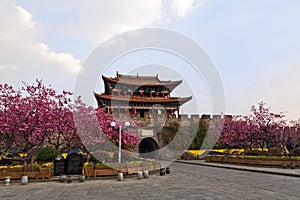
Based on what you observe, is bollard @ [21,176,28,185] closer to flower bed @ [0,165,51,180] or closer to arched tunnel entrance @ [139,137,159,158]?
flower bed @ [0,165,51,180]

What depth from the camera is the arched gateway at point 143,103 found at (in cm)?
3978

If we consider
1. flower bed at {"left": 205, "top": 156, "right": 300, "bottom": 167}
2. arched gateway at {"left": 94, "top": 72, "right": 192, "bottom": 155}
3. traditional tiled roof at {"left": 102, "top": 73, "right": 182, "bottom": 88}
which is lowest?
flower bed at {"left": 205, "top": 156, "right": 300, "bottom": 167}

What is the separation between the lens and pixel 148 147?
43.4 metres

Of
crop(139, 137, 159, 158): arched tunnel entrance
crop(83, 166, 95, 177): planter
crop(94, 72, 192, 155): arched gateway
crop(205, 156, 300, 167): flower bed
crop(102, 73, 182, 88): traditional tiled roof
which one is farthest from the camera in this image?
crop(102, 73, 182, 88): traditional tiled roof

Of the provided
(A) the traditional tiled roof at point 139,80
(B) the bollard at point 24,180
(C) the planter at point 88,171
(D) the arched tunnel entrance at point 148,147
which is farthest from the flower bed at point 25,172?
(A) the traditional tiled roof at point 139,80

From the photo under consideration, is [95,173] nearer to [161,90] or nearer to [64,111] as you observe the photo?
[64,111]

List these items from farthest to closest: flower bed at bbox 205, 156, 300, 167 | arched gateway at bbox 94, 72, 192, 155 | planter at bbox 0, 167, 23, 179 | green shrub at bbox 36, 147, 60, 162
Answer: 1. arched gateway at bbox 94, 72, 192, 155
2. green shrub at bbox 36, 147, 60, 162
3. flower bed at bbox 205, 156, 300, 167
4. planter at bbox 0, 167, 23, 179

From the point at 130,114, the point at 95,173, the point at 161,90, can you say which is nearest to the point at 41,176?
the point at 95,173

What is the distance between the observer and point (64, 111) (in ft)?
58.9

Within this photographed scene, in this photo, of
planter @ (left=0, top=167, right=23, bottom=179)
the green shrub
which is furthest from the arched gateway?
planter @ (left=0, top=167, right=23, bottom=179)

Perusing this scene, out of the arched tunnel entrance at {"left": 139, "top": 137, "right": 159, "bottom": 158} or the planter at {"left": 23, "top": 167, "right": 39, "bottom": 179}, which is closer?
the planter at {"left": 23, "top": 167, "right": 39, "bottom": 179}

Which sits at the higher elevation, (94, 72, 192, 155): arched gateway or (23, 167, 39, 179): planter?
(94, 72, 192, 155): arched gateway

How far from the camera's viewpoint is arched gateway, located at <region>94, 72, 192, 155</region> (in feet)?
131

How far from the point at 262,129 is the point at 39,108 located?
23.5 meters
